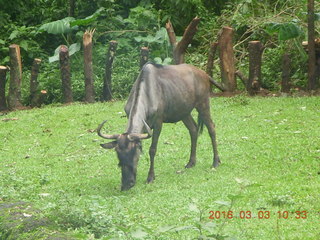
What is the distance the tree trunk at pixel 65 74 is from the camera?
15641mm

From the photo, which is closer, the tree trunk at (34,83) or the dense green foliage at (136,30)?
the tree trunk at (34,83)

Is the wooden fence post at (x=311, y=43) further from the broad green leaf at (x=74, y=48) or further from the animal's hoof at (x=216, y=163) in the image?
the broad green leaf at (x=74, y=48)

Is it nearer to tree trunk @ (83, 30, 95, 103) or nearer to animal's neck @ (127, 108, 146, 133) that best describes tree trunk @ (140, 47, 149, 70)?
tree trunk @ (83, 30, 95, 103)

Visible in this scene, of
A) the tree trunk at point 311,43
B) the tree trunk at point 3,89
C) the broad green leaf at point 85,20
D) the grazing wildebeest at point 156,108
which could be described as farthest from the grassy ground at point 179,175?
the broad green leaf at point 85,20

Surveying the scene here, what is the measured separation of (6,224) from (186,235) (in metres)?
1.70

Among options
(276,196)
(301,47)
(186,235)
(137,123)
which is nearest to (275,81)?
(301,47)

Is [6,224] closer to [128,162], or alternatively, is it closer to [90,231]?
[90,231]

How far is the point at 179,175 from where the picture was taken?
9.40 m

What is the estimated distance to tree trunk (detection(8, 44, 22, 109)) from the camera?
15.7 m

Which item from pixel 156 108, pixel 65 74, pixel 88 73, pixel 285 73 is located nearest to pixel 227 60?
pixel 285 73

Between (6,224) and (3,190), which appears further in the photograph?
(3,190)

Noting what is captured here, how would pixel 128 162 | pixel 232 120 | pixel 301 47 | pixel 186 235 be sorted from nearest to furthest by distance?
1. pixel 186 235
2. pixel 128 162
3. pixel 232 120
4. pixel 301 47

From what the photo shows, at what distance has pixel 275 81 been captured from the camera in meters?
16.0

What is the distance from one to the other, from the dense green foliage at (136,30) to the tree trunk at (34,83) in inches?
19.6
